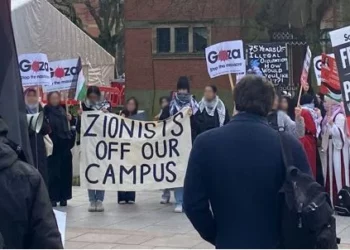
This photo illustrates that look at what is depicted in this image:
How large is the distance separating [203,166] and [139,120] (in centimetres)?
857

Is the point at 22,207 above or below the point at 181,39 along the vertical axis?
below

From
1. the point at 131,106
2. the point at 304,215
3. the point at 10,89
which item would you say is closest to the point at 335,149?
the point at 131,106

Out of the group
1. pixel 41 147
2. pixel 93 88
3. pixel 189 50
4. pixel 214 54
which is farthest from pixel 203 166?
pixel 189 50

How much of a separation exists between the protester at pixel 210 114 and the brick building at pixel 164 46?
2477cm

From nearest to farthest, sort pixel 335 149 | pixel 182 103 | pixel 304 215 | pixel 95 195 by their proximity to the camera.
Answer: pixel 304 215, pixel 335 149, pixel 95 195, pixel 182 103

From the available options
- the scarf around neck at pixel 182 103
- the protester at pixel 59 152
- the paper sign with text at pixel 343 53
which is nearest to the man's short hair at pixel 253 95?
the paper sign with text at pixel 343 53

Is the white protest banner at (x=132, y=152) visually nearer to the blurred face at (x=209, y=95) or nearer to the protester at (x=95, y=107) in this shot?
the protester at (x=95, y=107)

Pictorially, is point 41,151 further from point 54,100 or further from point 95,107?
point 95,107

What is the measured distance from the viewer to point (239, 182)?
462cm

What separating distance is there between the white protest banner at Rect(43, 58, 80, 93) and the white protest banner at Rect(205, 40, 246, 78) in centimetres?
290

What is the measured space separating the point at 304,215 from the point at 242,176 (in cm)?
41

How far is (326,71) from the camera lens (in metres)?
13.4

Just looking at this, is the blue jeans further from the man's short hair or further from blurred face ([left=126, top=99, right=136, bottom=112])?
the man's short hair

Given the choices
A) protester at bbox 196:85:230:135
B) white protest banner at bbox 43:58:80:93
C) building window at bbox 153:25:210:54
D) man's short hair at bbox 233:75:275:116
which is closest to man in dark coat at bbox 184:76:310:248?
man's short hair at bbox 233:75:275:116
